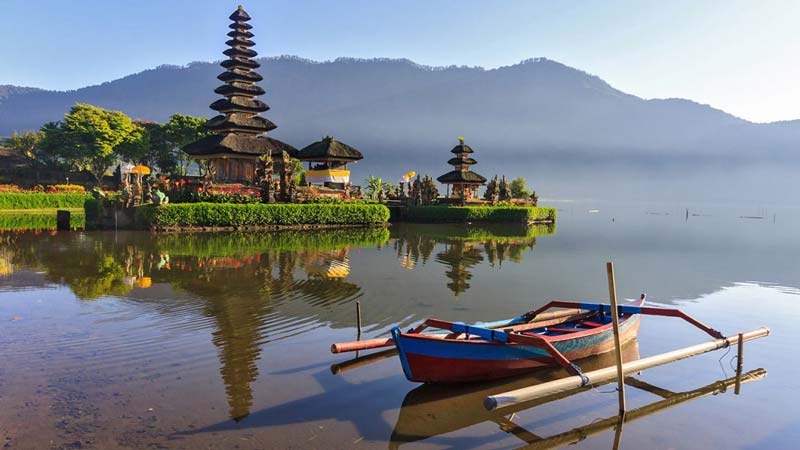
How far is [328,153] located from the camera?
46938 mm

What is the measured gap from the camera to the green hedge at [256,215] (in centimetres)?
3039

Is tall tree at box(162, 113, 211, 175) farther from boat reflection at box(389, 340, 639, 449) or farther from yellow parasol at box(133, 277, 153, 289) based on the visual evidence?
boat reflection at box(389, 340, 639, 449)

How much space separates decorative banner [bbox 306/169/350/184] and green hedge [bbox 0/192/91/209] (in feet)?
79.9

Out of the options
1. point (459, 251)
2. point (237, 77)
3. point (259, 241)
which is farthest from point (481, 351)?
point (237, 77)

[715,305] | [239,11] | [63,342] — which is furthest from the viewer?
[239,11]

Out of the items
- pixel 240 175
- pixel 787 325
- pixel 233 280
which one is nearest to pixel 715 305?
pixel 787 325

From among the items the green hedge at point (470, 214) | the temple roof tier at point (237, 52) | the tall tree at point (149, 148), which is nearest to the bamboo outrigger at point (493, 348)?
the green hedge at point (470, 214)

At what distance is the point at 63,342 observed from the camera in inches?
374

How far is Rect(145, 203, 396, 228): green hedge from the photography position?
1196 inches

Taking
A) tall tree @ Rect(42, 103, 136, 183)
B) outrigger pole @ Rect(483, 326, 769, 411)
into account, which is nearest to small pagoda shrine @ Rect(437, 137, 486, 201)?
tall tree @ Rect(42, 103, 136, 183)

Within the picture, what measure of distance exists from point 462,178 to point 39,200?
45189mm

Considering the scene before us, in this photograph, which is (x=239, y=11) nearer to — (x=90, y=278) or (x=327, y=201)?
(x=327, y=201)

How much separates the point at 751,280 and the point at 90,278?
2466 cm

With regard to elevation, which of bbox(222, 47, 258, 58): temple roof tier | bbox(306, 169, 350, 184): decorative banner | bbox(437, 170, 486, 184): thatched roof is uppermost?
bbox(222, 47, 258, 58): temple roof tier
